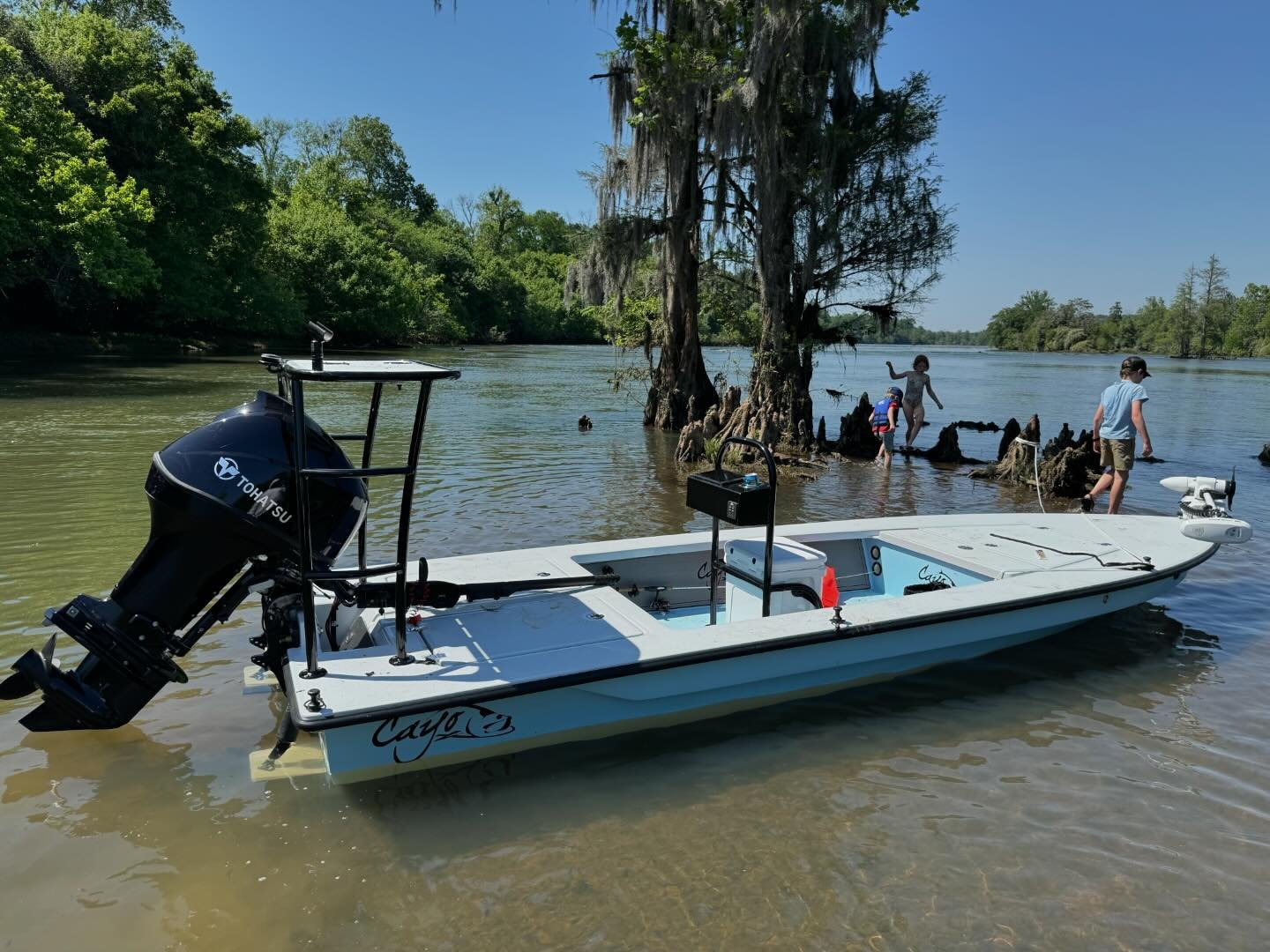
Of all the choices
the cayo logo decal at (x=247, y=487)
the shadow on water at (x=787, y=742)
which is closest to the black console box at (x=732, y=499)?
the shadow on water at (x=787, y=742)

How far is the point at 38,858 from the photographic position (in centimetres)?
380

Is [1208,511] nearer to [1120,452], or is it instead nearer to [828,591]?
[1120,452]

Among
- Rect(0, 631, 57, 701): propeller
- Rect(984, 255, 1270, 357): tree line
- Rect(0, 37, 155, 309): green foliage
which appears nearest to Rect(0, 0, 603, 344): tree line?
Rect(0, 37, 155, 309): green foliage

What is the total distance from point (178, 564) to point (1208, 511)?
840cm

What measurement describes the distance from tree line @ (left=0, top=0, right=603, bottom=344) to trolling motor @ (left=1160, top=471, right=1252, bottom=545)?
14930 millimetres

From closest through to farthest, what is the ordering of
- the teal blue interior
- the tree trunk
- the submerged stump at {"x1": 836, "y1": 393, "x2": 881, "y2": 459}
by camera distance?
the teal blue interior → the submerged stump at {"x1": 836, "y1": 393, "x2": 881, "y2": 459} → the tree trunk

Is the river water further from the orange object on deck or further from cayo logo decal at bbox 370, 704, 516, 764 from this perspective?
the orange object on deck

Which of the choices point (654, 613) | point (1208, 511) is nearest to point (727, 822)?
point (654, 613)

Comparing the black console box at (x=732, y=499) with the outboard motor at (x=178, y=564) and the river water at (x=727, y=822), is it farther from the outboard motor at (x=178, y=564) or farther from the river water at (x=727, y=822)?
the outboard motor at (x=178, y=564)

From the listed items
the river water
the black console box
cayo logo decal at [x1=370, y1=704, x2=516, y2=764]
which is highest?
the black console box

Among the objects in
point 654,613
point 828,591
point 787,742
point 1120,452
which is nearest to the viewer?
point 787,742

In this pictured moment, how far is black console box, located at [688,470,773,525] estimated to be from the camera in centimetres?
507

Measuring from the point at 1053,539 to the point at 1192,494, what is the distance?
166 centimetres

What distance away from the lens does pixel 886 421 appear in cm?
1563
